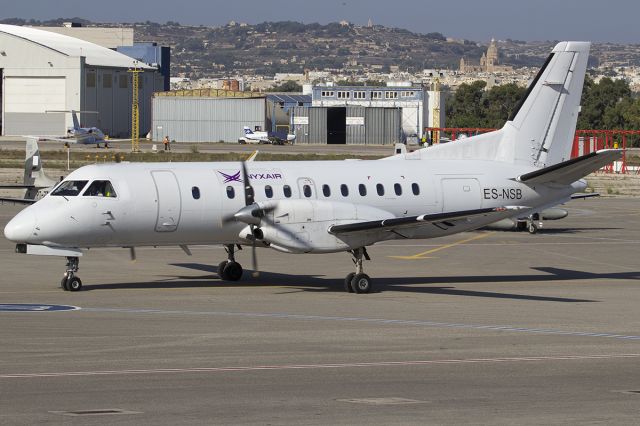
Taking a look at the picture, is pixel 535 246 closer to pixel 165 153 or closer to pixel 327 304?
pixel 327 304

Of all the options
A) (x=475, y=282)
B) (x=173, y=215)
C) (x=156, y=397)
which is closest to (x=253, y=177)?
(x=173, y=215)

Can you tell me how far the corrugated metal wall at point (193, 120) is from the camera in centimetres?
14212

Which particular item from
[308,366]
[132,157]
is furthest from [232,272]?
[132,157]

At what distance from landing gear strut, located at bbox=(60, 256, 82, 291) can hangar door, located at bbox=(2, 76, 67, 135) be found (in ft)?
361

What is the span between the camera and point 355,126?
14125 cm

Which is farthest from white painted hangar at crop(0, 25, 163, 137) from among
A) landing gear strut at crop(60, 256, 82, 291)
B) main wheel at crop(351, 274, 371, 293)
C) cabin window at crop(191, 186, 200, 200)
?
A: main wheel at crop(351, 274, 371, 293)

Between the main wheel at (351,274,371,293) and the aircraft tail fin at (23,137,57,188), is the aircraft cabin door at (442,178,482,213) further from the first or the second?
the aircraft tail fin at (23,137,57,188)

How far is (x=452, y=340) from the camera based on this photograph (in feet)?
67.7

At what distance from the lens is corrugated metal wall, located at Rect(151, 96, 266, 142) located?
142 m

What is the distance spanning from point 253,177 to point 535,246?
14.8 metres

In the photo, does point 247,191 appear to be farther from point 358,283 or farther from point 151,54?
point 151,54

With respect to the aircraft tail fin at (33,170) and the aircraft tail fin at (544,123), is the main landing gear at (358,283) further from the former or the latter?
the aircraft tail fin at (33,170)

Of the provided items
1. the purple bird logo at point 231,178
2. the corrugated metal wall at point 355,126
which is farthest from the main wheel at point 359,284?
the corrugated metal wall at point 355,126

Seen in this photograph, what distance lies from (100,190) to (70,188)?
0.72 m
